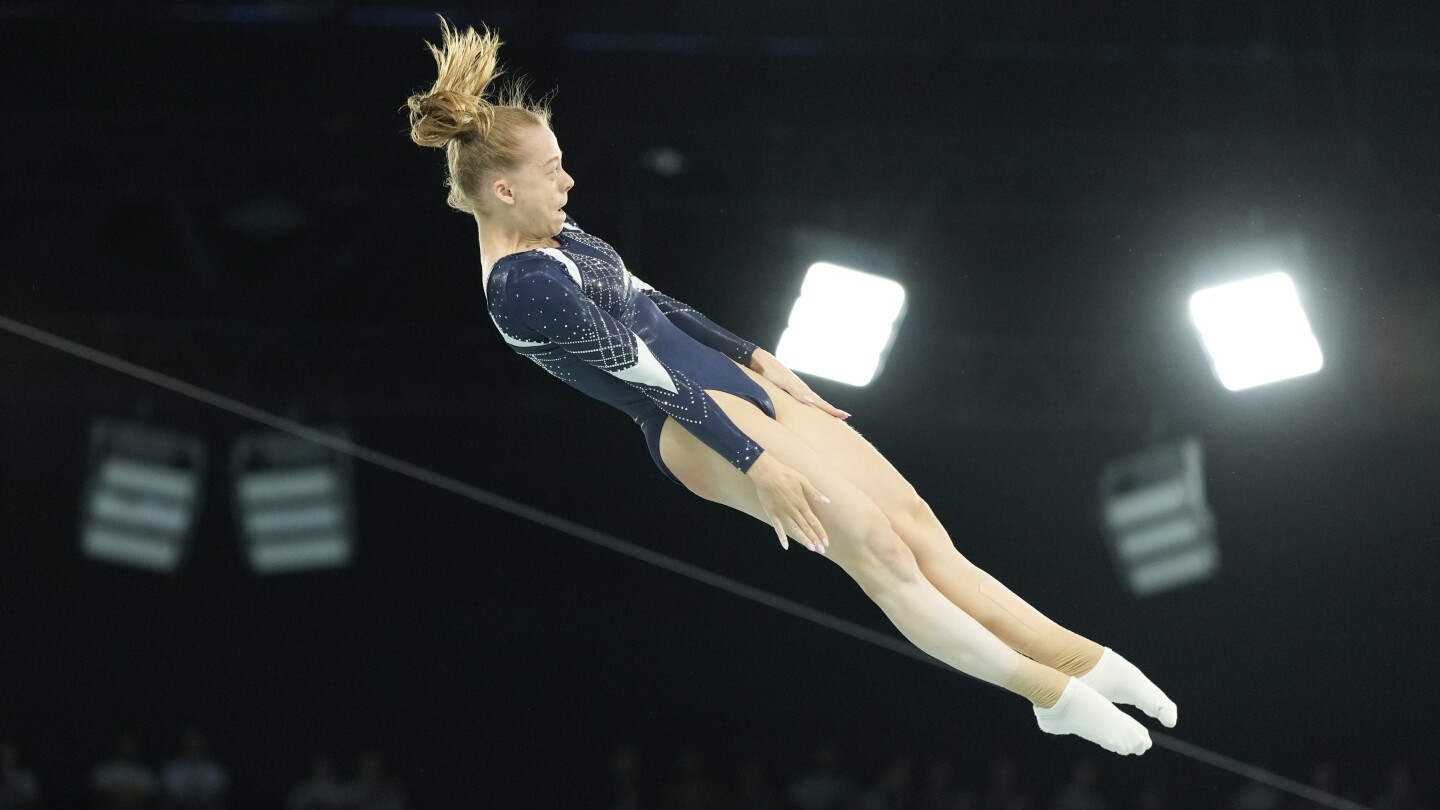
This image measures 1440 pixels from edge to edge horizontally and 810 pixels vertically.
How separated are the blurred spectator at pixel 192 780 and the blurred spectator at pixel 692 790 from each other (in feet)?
7.35

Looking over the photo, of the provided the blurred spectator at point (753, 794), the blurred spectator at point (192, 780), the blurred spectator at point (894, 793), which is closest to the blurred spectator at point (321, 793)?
the blurred spectator at point (192, 780)

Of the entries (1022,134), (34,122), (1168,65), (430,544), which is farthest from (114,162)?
(1168,65)

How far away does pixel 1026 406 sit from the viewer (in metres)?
7.62

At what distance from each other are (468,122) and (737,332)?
14.5 feet

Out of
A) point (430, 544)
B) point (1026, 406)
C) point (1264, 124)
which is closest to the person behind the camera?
point (1264, 124)

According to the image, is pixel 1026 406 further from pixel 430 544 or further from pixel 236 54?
pixel 236 54

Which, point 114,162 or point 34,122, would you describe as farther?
point 114,162

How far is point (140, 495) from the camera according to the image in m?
8.49

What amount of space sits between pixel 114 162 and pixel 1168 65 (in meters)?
4.62

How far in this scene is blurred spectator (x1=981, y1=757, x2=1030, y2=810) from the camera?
744cm

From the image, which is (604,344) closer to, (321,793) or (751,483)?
(751,483)

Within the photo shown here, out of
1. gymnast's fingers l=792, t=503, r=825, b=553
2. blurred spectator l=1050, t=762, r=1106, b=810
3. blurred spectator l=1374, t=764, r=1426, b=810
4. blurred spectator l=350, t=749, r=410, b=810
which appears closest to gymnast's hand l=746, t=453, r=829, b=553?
gymnast's fingers l=792, t=503, r=825, b=553

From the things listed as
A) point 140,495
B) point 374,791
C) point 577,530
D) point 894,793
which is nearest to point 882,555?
point 577,530

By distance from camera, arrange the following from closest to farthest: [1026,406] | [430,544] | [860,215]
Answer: [860,215]
[1026,406]
[430,544]
